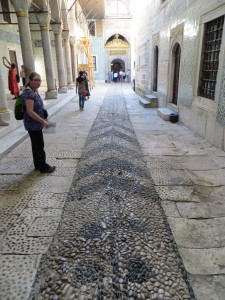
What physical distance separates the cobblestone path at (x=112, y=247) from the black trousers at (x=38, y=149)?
0.75 meters

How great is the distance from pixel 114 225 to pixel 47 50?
10.2 m

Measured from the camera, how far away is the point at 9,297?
6.15 ft

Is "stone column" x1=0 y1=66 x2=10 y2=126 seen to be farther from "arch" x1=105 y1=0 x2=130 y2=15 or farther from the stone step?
"arch" x1=105 y1=0 x2=130 y2=15

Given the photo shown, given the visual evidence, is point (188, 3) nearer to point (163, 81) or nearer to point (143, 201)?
point (163, 81)

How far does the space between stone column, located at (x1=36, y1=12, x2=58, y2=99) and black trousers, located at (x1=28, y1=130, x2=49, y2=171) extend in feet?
26.1

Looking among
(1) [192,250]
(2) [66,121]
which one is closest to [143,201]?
(1) [192,250]

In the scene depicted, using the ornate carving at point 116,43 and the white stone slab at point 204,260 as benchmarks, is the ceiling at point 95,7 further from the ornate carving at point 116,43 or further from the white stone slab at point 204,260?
the white stone slab at point 204,260

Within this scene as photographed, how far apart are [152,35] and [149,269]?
11.3 m

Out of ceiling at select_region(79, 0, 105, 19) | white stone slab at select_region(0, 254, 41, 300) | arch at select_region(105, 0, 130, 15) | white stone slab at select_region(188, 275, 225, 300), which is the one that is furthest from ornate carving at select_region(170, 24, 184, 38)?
arch at select_region(105, 0, 130, 15)

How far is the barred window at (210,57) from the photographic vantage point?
211 inches

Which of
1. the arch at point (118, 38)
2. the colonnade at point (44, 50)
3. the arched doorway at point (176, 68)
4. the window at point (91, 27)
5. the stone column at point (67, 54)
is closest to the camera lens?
the colonnade at point (44, 50)

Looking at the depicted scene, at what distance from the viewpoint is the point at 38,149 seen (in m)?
3.97

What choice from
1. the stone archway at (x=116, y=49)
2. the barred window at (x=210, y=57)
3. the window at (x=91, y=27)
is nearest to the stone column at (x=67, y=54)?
the barred window at (x=210, y=57)

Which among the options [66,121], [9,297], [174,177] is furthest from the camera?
[66,121]
